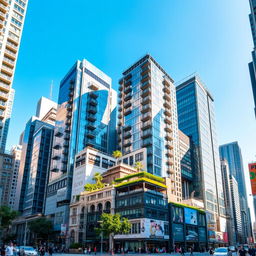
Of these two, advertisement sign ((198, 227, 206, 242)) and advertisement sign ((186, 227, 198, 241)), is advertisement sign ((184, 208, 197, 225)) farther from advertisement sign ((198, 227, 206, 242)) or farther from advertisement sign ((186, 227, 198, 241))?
advertisement sign ((198, 227, 206, 242))

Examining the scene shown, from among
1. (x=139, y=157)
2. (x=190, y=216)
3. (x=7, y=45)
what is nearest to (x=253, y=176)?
(x=190, y=216)

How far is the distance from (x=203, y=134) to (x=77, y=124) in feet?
230

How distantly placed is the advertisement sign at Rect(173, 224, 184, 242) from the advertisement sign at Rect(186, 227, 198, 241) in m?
3.55

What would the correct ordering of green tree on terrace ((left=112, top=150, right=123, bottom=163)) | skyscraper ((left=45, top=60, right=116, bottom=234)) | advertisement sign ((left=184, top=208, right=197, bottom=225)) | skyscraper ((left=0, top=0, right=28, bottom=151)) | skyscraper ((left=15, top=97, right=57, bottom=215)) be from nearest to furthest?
skyscraper ((left=0, top=0, right=28, bottom=151))
advertisement sign ((left=184, top=208, right=197, bottom=225))
green tree on terrace ((left=112, top=150, right=123, bottom=163))
skyscraper ((left=45, top=60, right=116, bottom=234))
skyscraper ((left=15, top=97, right=57, bottom=215))

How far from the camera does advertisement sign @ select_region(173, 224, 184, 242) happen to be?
2906 inches

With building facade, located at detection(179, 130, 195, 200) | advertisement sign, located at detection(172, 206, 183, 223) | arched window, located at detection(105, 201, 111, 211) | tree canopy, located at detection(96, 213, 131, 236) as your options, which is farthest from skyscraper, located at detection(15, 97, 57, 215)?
tree canopy, located at detection(96, 213, 131, 236)

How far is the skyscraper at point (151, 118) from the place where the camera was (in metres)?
108

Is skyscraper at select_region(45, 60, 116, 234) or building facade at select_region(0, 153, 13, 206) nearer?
skyscraper at select_region(45, 60, 116, 234)

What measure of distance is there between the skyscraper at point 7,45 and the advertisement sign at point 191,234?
57.3 m

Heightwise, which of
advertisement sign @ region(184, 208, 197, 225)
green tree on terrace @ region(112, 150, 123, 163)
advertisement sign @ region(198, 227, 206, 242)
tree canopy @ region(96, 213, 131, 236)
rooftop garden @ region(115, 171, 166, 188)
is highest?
green tree on terrace @ region(112, 150, 123, 163)

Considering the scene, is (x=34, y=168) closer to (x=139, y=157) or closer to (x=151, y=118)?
(x=139, y=157)

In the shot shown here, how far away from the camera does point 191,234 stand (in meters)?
81.5

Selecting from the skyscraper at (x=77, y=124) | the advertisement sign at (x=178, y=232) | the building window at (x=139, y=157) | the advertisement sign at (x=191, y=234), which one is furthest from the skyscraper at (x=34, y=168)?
the advertisement sign at (x=178, y=232)

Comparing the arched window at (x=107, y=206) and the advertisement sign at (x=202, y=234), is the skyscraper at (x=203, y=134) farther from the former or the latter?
the arched window at (x=107, y=206)
